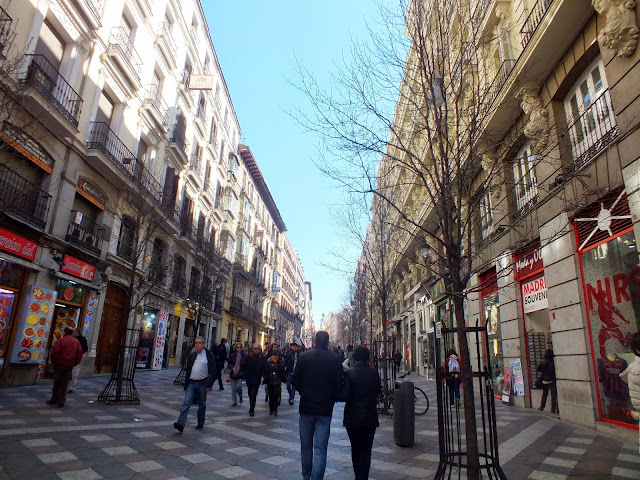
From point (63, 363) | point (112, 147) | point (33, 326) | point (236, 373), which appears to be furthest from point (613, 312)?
point (112, 147)

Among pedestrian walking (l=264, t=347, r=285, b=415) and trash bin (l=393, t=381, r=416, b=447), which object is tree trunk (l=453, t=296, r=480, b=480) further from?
pedestrian walking (l=264, t=347, r=285, b=415)

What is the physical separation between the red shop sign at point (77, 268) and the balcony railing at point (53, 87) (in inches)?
177

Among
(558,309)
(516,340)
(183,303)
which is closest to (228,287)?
(183,303)

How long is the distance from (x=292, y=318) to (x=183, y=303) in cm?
5609

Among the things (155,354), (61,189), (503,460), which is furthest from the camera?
(155,354)

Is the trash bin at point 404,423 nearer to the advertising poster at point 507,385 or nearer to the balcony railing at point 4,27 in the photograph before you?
the advertising poster at point 507,385

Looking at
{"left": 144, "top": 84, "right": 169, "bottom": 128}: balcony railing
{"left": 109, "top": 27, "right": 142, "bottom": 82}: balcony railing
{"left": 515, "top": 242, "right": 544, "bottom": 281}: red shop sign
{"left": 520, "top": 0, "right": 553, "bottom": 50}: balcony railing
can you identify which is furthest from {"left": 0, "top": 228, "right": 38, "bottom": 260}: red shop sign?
{"left": 520, "top": 0, "right": 553, "bottom": 50}: balcony railing

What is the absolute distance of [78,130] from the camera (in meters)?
13.5

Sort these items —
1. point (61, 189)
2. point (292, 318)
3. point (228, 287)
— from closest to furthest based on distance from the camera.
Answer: point (61, 189) → point (228, 287) → point (292, 318)

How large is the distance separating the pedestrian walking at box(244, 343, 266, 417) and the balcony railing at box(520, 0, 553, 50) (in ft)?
32.5

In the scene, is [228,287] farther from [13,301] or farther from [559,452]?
[559,452]

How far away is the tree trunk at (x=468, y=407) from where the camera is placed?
4.07 m

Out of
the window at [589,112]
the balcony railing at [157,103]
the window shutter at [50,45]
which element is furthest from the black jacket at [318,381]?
the balcony railing at [157,103]

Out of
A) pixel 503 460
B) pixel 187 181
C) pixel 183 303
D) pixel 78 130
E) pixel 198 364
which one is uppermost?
pixel 187 181
